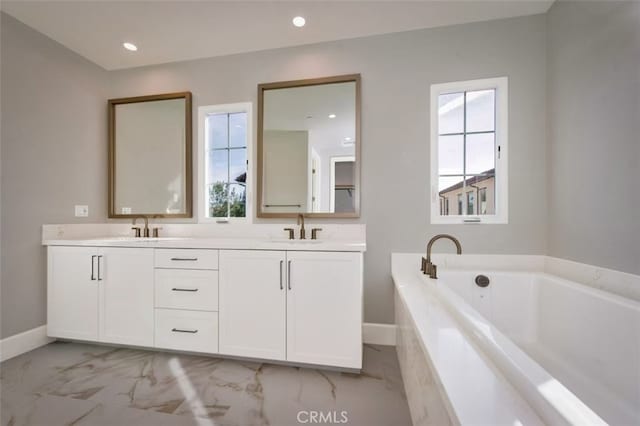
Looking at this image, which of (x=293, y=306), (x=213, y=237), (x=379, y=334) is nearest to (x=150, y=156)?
(x=213, y=237)

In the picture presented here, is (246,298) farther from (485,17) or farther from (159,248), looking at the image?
(485,17)

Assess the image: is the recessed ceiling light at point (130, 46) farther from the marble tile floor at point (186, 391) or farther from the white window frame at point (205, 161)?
the marble tile floor at point (186, 391)

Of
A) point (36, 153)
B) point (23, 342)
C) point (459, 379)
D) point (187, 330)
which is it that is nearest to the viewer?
point (459, 379)

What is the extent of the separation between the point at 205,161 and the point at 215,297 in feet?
4.20

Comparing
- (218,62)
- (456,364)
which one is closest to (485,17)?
(218,62)

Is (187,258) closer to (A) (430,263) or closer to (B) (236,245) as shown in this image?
(B) (236,245)

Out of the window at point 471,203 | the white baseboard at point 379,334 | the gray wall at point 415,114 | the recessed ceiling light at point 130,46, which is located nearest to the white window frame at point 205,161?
the gray wall at point 415,114

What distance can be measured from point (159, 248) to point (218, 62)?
1.71m

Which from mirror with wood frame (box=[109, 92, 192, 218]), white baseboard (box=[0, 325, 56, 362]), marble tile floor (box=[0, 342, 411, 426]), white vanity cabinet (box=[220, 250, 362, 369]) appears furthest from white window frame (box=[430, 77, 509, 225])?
white baseboard (box=[0, 325, 56, 362])

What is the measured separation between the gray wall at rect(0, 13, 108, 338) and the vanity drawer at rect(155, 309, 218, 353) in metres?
1.10

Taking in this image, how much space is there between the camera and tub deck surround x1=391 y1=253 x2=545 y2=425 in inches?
24.0

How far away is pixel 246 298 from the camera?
1.75 m

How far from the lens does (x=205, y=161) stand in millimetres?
2426

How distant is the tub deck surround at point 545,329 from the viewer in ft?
2.25
